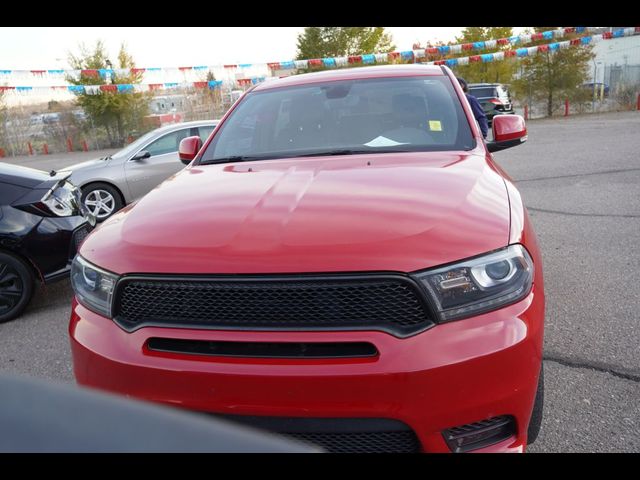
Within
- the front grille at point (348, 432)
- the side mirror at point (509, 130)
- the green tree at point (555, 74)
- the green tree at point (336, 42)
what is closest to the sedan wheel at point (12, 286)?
the front grille at point (348, 432)

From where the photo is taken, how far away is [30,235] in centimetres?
429

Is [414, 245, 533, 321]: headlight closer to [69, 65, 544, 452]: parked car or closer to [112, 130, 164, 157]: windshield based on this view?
[69, 65, 544, 452]: parked car

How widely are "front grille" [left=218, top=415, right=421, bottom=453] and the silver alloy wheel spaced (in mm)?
7414

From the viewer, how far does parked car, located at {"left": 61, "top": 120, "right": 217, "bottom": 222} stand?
8.38 meters

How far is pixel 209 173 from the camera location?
296cm

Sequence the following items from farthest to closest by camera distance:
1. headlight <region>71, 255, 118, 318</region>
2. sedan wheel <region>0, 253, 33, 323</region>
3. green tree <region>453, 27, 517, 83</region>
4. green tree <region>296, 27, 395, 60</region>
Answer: green tree <region>296, 27, 395, 60</region>, green tree <region>453, 27, 517, 83</region>, sedan wheel <region>0, 253, 33, 323</region>, headlight <region>71, 255, 118, 318</region>

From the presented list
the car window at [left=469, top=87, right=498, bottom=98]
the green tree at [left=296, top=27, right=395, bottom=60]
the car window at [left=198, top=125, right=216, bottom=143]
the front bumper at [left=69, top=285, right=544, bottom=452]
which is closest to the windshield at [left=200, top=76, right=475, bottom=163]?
the front bumper at [left=69, top=285, right=544, bottom=452]

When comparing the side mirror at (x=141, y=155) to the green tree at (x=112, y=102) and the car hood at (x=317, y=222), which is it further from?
the green tree at (x=112, y=102)

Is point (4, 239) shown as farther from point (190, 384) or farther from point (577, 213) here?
point (577, 213)

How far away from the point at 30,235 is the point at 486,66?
92.0ft

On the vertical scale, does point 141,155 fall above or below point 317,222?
below

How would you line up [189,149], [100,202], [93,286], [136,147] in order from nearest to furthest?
[93,286]
[189,149]
[100,202]
[136,147]

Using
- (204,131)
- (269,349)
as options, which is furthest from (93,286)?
(204,131)

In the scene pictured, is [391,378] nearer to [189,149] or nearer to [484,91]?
[189,149]
